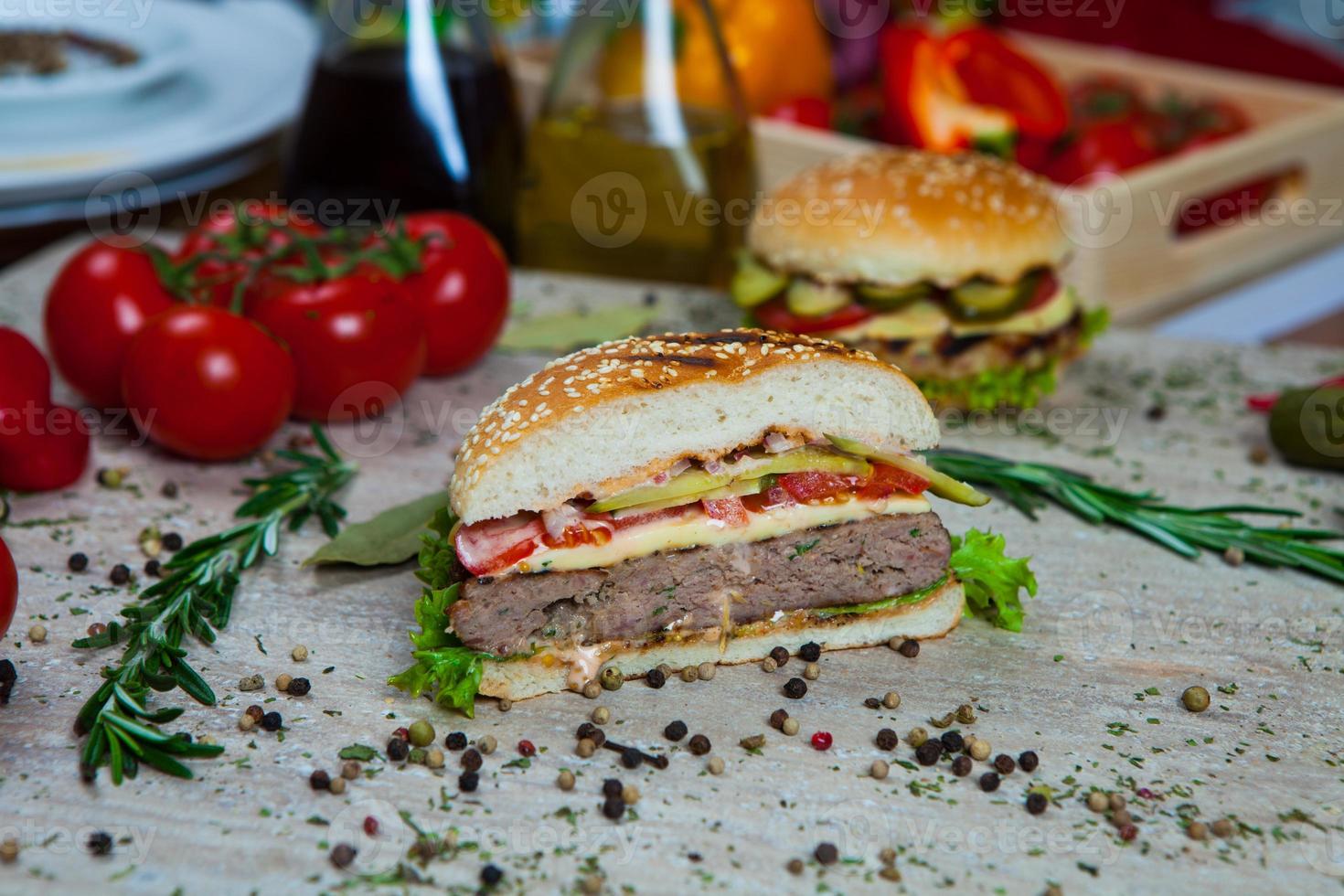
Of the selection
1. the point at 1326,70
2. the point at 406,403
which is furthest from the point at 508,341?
the point at 1326,70

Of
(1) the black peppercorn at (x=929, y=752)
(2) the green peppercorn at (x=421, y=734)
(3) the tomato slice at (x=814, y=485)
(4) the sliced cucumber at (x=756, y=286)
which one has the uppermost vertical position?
(3) the tomato slice at (x=814, y=485)

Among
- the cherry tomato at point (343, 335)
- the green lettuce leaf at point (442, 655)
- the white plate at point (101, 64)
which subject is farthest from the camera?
the white plate at point (101, 64)

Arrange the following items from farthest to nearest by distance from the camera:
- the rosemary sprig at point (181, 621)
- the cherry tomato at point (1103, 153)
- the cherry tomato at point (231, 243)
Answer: the cherry tomato at point (1103, 153)
the cherry tomato at point (231, 243)
the rosemary sprig at point (181, 621)

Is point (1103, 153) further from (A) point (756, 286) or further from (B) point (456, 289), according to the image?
(B) point (456, 289)

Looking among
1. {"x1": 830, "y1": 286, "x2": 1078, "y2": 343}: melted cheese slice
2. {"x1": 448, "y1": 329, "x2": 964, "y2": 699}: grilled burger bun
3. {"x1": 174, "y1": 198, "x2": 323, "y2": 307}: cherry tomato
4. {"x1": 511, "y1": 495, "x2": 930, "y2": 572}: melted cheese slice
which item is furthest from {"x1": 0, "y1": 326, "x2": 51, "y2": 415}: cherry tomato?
{"x1": 830, "y1": 286, "x2": 1078, "y2": 343}: melted cheese slice

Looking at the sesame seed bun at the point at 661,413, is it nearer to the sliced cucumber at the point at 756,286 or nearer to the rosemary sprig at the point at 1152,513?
the rosemary sprig at the point at 1152,513

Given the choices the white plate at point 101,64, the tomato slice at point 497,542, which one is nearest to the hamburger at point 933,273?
the tomato slice at point 497,542

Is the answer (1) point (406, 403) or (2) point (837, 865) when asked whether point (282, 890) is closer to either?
(2) point (837, 865)
